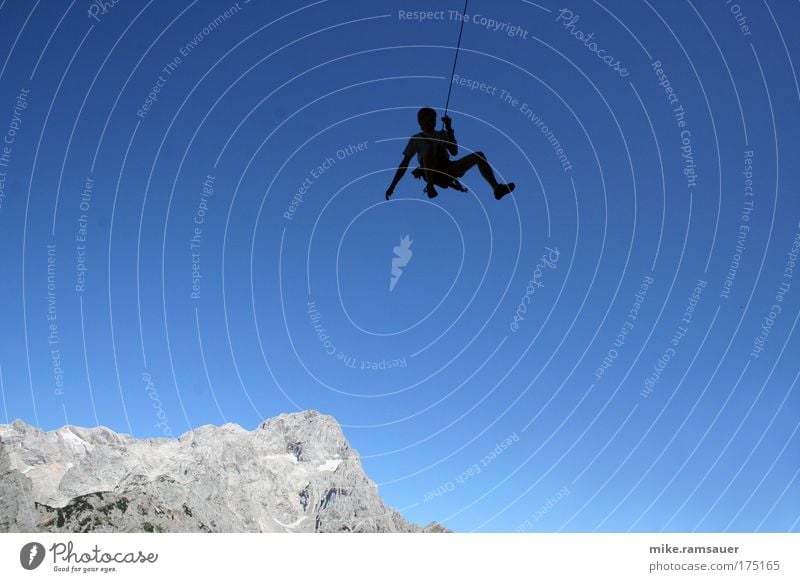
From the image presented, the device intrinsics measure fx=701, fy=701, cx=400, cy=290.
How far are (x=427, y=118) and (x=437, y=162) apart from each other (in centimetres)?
113

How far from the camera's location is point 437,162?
1780 centimetres
